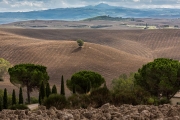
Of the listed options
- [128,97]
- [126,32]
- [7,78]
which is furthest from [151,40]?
[128,97]

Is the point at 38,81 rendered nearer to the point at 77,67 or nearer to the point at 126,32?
the point at 77,67

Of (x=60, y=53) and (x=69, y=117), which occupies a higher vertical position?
(x=69, y=117)

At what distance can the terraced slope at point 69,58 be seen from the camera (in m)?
92.7

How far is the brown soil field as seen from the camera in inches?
3706

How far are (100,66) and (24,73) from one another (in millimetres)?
48510

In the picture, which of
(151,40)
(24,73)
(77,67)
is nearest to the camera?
(24,73)

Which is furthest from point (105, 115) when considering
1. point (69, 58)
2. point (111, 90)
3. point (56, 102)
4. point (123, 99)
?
point (69, 58)

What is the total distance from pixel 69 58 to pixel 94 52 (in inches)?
405

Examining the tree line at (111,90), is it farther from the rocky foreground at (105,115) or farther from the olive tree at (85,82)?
the rocky foreground at (105,115)

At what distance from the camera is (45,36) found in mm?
180375

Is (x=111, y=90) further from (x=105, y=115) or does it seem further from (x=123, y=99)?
(x=105, y=115)

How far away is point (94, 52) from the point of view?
111000mm

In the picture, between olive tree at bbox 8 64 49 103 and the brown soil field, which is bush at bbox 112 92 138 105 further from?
the brown soil field

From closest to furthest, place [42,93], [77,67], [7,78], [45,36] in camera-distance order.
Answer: [42,93] → [7,78] → [77,67] → [45,36]
